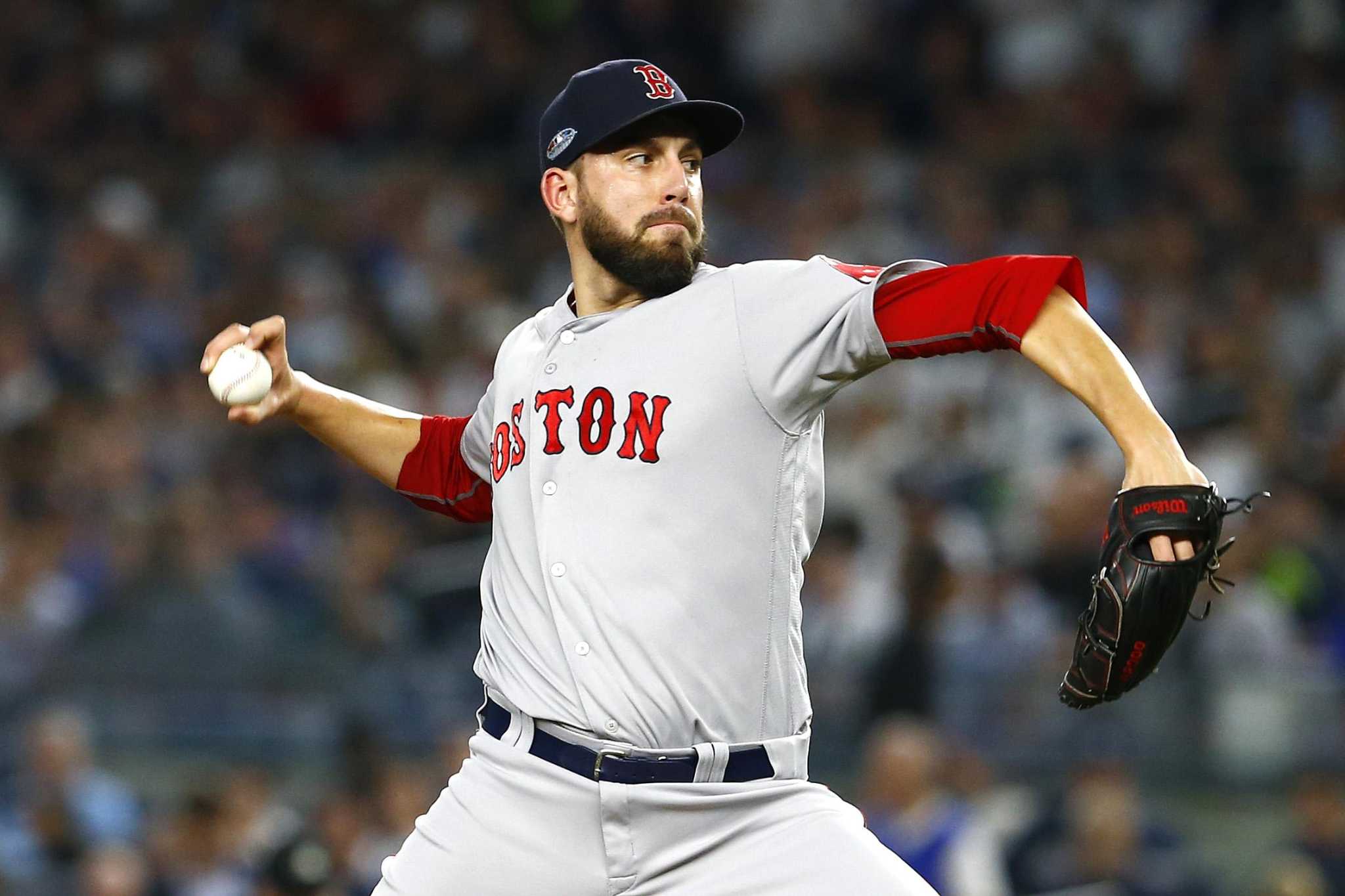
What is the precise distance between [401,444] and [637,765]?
1.06 metres

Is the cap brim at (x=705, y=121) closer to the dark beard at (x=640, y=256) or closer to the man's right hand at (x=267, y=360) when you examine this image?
the dark beard at (x=640, y=256)

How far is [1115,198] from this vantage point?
352 inches

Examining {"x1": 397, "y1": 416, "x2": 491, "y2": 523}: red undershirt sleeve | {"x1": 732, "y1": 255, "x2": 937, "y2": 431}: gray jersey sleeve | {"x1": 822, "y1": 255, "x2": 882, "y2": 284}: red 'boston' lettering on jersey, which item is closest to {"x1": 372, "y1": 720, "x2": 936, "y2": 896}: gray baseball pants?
{"x1": 732, "y1": 255, "x2": 937, "y2": 431}: gray jersey sleeve

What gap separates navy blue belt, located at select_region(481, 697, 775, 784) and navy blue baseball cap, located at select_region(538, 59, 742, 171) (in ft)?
3.43

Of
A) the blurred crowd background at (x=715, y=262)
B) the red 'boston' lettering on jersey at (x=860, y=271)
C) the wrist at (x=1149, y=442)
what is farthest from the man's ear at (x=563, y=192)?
the blurred crowd background at (x=715, y=262)

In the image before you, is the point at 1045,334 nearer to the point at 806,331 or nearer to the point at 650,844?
the point at 806,331

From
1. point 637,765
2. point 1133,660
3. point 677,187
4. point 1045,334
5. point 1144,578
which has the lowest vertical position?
point 637,765

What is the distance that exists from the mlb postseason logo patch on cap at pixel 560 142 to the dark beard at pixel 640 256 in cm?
12

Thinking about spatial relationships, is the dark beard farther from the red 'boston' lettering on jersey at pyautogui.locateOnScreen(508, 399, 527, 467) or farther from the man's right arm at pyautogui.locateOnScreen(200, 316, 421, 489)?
the man's right arm at pyautogui.locateOnScreen(200, 316, 421, 489)

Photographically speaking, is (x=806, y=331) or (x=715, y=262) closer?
(x=806, y=331)

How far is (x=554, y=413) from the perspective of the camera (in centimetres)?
323

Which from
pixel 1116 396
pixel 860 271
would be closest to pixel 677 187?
pixel 860 271

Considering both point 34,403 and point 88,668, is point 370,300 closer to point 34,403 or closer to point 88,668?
point 34,403

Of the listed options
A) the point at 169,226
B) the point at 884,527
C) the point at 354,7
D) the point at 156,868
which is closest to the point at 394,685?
the point at 156,868
